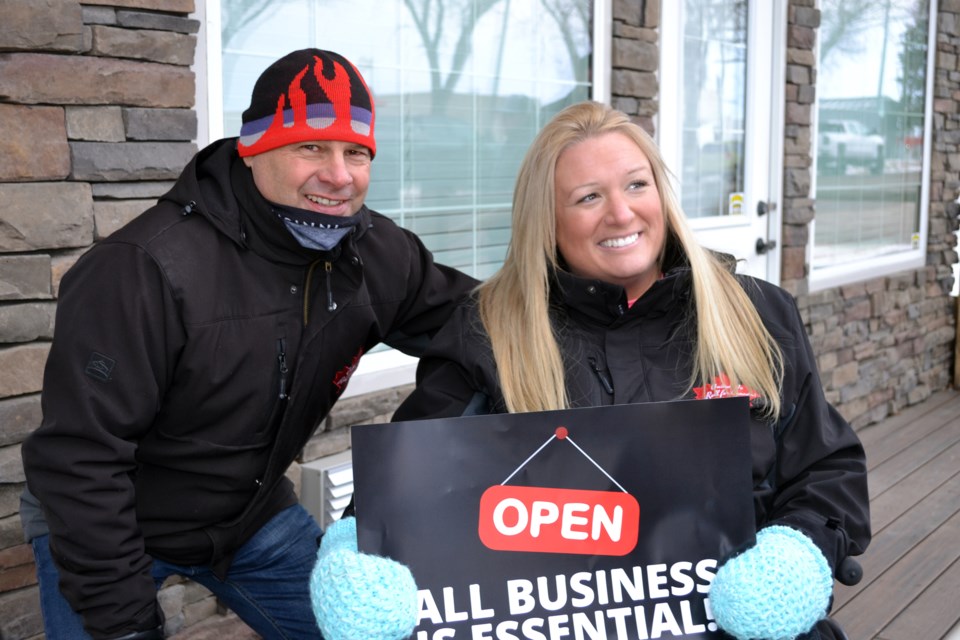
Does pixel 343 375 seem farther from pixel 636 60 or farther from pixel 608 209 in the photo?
pixel 636 60

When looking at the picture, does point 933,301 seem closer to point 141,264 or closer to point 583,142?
point 583,142

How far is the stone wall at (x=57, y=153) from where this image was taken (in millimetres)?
2262

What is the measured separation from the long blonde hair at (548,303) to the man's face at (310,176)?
1.06ft

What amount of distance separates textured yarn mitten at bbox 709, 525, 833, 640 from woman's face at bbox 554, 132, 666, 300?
23.3 inches

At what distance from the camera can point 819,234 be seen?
553 centimetres

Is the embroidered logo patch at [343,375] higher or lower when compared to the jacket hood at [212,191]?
lower

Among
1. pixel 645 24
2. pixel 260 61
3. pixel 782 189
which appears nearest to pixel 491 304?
pixel 260 61

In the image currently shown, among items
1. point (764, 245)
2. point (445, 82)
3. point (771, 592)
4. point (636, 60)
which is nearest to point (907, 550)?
point (764, 245)

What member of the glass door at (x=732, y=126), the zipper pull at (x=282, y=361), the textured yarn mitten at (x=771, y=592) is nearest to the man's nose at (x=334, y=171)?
the zipper pull at (x=282, y=361)

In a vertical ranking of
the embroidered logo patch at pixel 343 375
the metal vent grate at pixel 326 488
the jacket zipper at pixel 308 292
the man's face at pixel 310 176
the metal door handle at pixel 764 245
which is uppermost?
the man's face at pixel 310 176

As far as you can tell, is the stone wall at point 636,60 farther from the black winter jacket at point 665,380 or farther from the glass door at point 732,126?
the black winter jacket at point 665,380

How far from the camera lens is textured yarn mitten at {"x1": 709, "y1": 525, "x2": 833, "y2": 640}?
4.88 ft

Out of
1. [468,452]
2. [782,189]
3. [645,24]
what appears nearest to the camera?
[468,452]

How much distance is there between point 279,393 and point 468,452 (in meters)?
0.53
